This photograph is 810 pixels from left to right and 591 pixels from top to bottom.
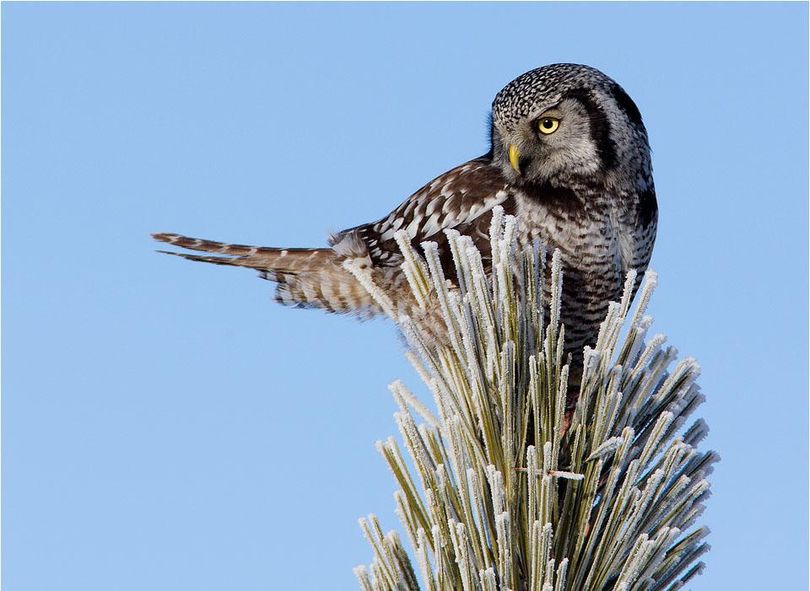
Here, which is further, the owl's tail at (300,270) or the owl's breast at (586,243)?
the owl's tail at (300,270)

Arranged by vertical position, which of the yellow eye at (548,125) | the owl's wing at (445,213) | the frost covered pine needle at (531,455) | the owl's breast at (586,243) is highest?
the yellow eye at (548,125)

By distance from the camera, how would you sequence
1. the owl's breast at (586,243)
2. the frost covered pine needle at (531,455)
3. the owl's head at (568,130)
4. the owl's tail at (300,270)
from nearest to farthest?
the frost covered pine needle at (531,455), the owl's breast at (586,243), the owl's head at (568,130), the owl's tail at (300,270)

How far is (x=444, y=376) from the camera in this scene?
9.20ft

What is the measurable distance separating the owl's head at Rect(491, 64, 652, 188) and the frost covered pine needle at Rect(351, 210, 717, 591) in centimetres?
225

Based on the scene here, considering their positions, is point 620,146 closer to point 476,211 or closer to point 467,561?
point 476,211

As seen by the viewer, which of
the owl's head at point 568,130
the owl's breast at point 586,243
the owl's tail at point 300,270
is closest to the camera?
the owl's breast at point 586,243

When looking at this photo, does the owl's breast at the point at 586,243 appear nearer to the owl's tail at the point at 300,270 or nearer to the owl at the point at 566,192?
the owl at the point at 566,192

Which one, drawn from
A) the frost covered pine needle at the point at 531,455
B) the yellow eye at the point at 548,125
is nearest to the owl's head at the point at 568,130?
the yellow eye at the point at 548,125

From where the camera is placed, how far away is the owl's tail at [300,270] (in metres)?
5.77

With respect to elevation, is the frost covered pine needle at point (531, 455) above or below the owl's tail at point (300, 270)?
below

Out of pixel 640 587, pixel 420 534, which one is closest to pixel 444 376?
pixel 420 534

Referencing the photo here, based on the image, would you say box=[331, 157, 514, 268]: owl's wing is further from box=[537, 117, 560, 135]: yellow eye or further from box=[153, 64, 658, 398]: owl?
box=[537, 117, 560, 135]: yellow eye

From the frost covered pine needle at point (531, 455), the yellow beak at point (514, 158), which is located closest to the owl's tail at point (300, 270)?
the yellow beak at point (514, 158)

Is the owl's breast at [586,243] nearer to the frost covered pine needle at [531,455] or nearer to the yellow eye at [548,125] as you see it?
the yellow eye at [548,125]
